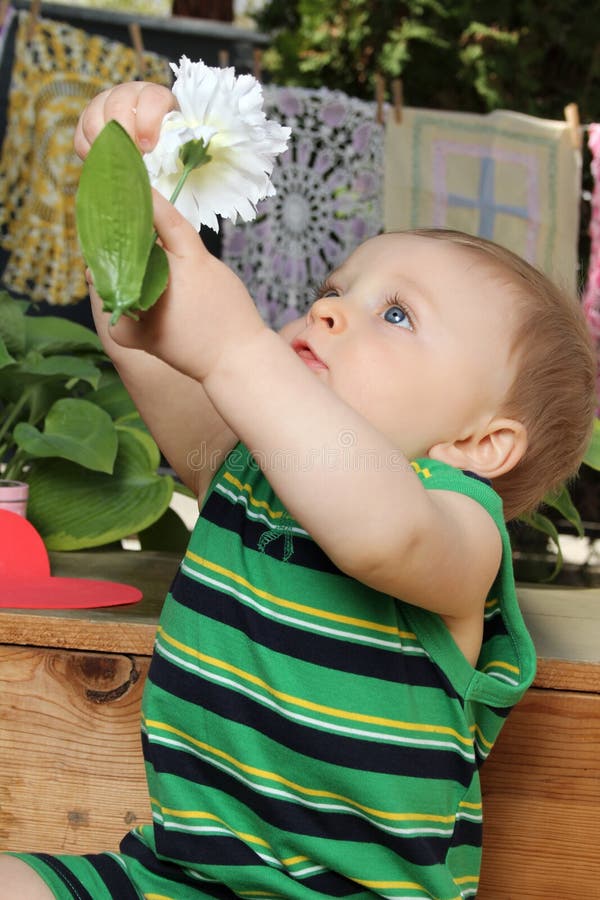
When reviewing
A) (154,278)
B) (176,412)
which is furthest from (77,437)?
(154,278)

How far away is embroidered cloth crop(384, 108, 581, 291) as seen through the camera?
3129 mm

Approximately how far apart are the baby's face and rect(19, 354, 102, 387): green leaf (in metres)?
0.68

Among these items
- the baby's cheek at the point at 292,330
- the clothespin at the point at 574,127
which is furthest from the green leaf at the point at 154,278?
the clothespin at the point at 574,127

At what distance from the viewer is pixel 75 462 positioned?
1539 millimetres

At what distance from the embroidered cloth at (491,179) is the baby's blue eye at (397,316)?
7.64 feet

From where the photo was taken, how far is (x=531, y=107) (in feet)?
13.7

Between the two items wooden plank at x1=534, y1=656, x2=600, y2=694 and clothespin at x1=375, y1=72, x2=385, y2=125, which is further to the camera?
clothespin at x1=375, y1=72, x2=385, y2=125

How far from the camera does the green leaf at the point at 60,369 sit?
1.51 metres

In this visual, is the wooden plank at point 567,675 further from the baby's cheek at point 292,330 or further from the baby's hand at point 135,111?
the baby's hand at point 135,111

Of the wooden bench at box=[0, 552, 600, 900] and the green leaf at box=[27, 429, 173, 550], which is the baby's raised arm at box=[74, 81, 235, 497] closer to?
the wooden bench at box=[0, 552, 600, 900]

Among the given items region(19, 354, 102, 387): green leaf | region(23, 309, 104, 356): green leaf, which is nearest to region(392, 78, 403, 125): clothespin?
region(23, 309, 104, 356): green leaf

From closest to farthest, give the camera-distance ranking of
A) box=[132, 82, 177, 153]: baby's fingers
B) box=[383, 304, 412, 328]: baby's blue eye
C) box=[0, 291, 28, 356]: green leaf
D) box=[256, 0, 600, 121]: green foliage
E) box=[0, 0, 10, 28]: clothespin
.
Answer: box=[132, 82, 177, 153]: baby's fingers < box=[383, 304, 412, 328]: baby's blue eye < box=[0, 291, 28, 356]: green leaf < box=[0, 0, 10, 28]: clothespin < box=[256, 0, 600, 121]: green foliage

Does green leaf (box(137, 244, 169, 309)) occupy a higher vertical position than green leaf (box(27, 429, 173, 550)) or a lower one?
higher

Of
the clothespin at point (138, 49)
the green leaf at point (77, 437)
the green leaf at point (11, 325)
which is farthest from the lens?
the clothespin at point (138, 49)
